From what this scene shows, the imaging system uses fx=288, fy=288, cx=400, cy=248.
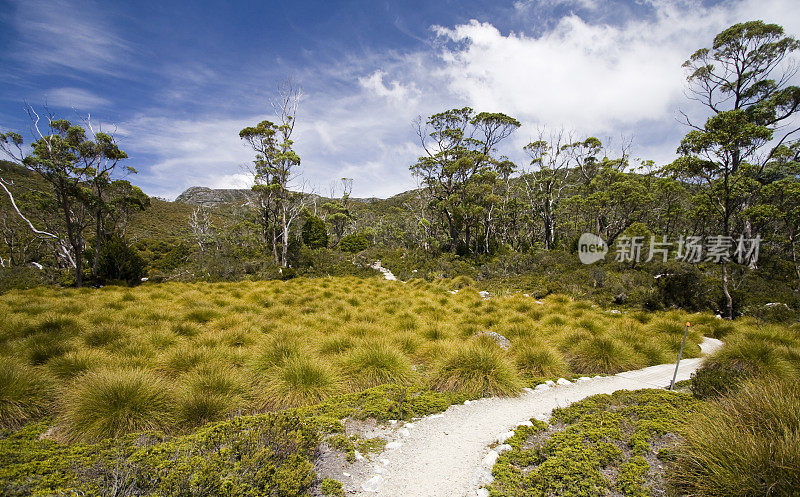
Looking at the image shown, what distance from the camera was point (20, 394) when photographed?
371 cm

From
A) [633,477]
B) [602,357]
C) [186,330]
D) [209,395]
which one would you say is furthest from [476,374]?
[186,330]

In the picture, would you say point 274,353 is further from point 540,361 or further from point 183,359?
point 540,361

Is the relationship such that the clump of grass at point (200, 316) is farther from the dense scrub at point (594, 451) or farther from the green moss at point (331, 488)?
the dense scrub at point (594, 451)

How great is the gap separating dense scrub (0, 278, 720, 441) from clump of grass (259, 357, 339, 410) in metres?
0.02

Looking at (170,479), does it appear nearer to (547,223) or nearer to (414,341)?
(414,341)

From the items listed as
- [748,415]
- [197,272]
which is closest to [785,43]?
[748,415]

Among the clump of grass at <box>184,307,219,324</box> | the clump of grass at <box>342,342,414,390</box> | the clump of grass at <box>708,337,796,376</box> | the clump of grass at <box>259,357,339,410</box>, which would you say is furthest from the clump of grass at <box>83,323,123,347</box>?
the clump of grass at <box>708,337,796,376</box>

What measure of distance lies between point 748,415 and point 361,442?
4056mm

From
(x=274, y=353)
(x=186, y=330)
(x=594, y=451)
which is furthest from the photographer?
(x=186, y=330)

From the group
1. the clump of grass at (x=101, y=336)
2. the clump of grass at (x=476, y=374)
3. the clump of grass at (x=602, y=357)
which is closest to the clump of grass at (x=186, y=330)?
the clump of grass at (x=101, y=336)

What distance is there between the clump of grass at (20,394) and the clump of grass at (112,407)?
308 mm

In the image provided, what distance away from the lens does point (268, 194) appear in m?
23.8

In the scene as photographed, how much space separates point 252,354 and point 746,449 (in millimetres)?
6612

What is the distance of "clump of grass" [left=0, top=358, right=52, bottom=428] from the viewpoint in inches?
140
